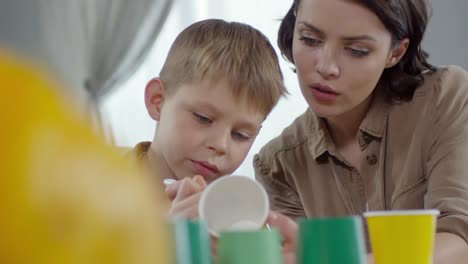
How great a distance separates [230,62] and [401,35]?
0.44 metres

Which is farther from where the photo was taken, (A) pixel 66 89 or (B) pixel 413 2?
(B) pixel 413 2

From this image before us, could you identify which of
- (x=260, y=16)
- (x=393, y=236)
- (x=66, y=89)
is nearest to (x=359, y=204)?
(x=393, y=236)

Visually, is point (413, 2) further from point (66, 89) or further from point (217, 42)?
point (66, 89)

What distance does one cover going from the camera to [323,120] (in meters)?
1.67

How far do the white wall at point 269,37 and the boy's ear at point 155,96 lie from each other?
7.65ft

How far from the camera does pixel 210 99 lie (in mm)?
1215

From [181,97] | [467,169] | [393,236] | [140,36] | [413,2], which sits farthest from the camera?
[140,36]

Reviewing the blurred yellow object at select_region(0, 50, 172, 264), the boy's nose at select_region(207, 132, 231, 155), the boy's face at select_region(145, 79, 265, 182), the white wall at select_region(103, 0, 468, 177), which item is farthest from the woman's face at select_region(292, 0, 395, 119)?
the white wall at select_region(103, 0, 468, 177)

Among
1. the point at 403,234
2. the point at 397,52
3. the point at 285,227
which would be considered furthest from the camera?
the point at 397,52

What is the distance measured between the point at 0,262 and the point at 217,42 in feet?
3.85

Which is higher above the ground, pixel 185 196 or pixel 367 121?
pixel 185 196

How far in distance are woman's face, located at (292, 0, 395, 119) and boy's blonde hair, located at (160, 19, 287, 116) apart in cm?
13

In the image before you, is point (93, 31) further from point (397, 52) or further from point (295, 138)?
point (397, 52)

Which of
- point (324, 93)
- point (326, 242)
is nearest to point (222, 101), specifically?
point (324, 93)
